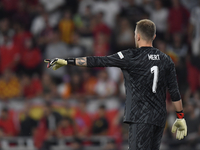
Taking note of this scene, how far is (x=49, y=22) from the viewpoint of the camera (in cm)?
1202

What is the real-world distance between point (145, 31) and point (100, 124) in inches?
204

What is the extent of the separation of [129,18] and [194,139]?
446cm

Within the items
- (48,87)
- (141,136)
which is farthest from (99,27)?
(141,136)

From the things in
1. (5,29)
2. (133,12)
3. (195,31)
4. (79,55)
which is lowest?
(79,55)

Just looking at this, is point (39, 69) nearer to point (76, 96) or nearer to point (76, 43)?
point (76, 43)

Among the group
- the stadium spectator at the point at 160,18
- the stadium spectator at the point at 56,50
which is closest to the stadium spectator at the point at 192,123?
the stadium spectator at the point at 160,18

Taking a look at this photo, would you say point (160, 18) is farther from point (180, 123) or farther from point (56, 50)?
point (180, 123)

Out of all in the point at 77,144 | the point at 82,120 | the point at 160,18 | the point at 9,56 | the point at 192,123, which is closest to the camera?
the point at 192,123

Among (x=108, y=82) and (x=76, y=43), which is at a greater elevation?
(x=76, y=43)

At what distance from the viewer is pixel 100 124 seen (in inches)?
355

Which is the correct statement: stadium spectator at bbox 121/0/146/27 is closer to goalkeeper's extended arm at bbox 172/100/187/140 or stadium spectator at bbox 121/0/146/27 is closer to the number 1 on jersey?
goalkeeper's extended arm at bbox 172/100/187/140

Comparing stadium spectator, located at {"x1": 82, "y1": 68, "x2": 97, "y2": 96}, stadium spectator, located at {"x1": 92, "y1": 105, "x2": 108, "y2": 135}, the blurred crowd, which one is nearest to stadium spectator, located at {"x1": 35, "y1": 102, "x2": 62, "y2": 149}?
the blurred crowd

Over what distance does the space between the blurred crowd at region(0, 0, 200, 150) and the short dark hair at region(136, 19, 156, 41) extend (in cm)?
471

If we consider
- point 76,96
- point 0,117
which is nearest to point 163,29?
point 76,96
